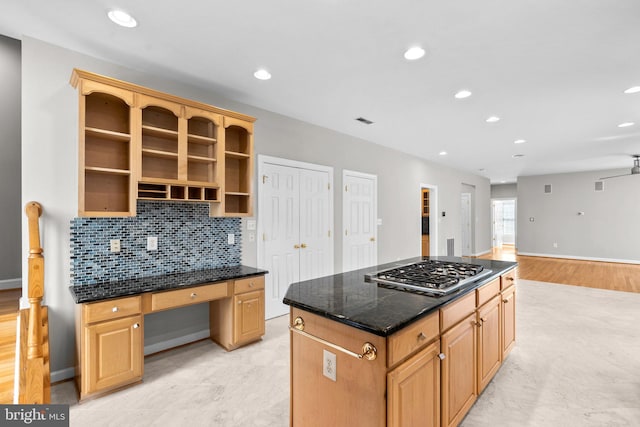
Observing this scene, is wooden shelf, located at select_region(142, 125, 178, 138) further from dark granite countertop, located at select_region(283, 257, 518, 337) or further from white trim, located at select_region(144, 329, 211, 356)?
white trim, located at select_region(144, 329, 211, 356)

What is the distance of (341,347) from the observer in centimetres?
144

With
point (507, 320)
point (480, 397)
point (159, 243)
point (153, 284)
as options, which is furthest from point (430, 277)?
point (159, 243)

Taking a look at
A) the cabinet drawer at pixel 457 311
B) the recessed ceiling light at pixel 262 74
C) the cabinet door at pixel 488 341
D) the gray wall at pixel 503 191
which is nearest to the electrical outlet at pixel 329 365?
the cabinet drawer at pixel 457 311

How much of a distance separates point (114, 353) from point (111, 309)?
334mm

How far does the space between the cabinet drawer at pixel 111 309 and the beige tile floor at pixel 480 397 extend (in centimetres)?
60

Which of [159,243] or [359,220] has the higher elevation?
[359,220]

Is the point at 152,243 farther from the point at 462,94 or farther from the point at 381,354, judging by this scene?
the point at 462,94

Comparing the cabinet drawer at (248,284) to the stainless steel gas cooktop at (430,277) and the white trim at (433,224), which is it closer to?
the stainless steel gas cooktop at (430,277)

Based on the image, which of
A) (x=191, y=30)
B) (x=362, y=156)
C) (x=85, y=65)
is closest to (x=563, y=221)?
(x=362, y=156)

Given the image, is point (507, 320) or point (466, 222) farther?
point (466, 222)

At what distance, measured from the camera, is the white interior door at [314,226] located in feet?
14.0

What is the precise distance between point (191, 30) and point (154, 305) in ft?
7.00

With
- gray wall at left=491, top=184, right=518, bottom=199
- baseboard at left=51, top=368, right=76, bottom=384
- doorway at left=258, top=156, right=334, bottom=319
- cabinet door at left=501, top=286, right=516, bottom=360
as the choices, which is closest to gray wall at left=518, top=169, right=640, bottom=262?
gray wall at left=491, top=184, right=518, bottom=199

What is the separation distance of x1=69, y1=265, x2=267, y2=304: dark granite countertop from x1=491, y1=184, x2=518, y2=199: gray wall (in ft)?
38.3
